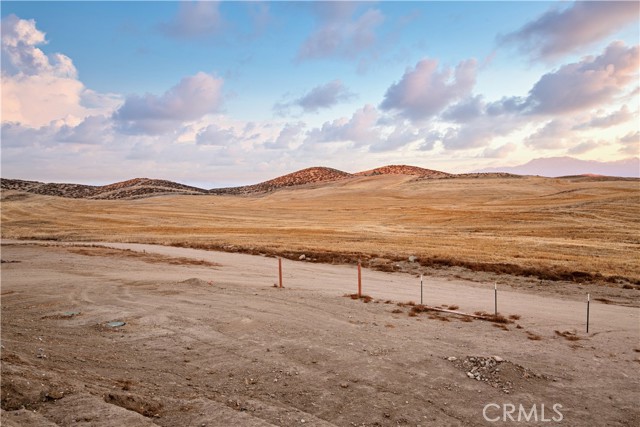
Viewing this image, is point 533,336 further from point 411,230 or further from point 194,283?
point 411,230

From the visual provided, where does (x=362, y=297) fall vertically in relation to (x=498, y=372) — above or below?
above

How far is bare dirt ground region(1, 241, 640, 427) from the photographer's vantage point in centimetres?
942

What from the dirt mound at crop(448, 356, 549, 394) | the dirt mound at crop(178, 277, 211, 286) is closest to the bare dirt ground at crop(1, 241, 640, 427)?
the dirt mound at crop(448, 356, 549, 394)

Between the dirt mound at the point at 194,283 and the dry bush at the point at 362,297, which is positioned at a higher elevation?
the dirt mound at the point at 194,283

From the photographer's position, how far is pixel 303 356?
12930 millimetres

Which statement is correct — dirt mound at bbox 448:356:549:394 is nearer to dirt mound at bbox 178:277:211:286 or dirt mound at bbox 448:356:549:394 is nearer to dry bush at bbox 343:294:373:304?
dry bush at bbox 343:294:373:304

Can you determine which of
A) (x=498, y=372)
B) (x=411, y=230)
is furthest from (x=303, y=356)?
(x=411, y=230)

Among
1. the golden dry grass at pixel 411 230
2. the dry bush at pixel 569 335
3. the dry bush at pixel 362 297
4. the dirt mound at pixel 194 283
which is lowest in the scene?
the dry bush at pixel 569 335

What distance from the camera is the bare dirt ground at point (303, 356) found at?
9.42 m

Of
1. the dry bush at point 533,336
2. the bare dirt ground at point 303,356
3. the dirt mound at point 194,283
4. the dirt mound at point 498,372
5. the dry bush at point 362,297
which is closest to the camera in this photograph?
the bare dirt ground at point 303,356

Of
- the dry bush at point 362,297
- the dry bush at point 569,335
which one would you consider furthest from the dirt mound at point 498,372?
the dry bush at point 362,297

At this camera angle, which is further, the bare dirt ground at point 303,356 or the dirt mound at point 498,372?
the dirt mound at point 498,372

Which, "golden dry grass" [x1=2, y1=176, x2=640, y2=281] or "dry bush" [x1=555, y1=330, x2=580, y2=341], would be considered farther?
"golden dry grass" [x1=2, y1=176, x2=640, y2=281]

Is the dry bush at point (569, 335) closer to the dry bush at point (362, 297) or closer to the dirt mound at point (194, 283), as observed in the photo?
the dry bush at point (362, 297)
